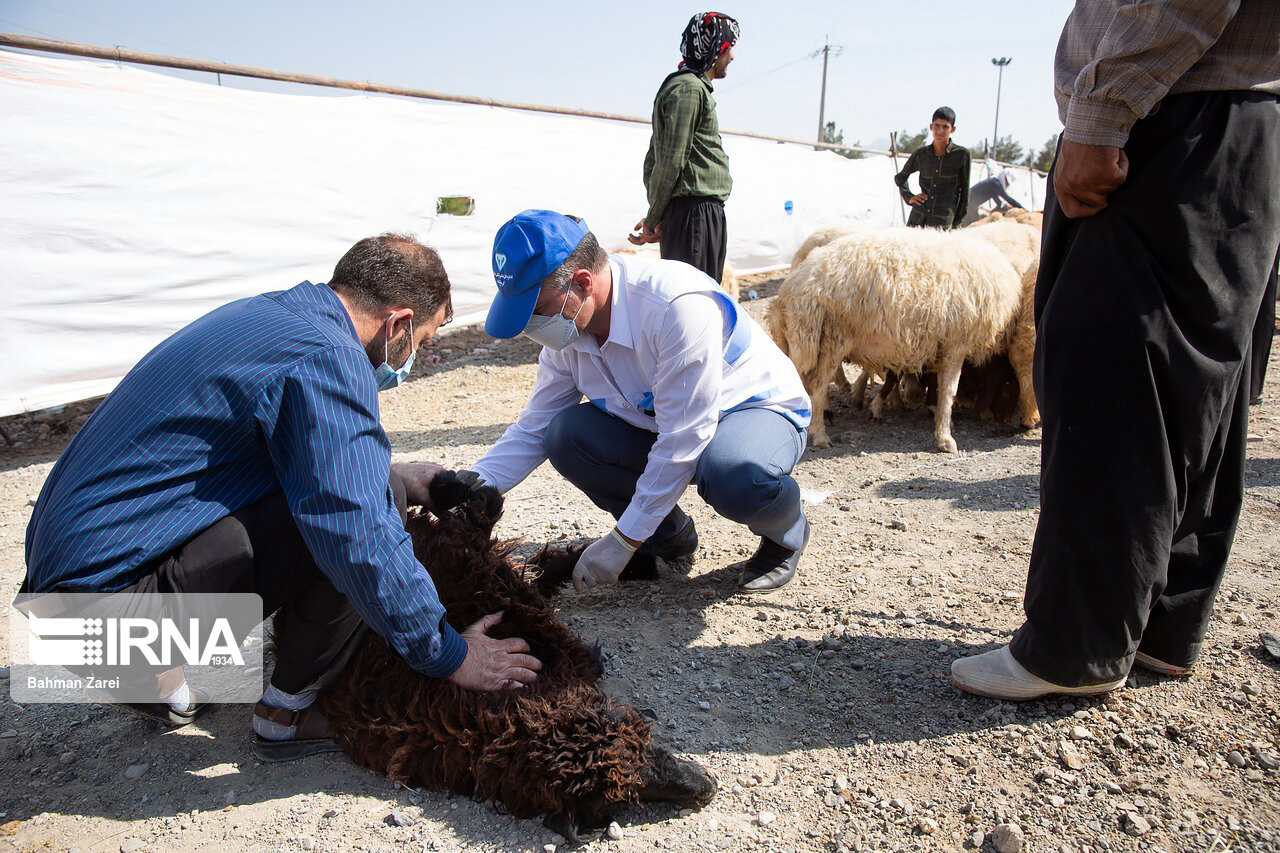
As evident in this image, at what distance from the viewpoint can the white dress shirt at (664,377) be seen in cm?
278

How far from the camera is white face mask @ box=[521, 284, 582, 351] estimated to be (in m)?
2.77

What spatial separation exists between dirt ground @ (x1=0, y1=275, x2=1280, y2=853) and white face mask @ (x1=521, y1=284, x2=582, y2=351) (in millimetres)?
1039

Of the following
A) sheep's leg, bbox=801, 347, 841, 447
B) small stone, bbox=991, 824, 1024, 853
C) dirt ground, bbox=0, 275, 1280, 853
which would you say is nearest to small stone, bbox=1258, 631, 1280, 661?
dirt ground, bbox=0, 275, 1280, 853

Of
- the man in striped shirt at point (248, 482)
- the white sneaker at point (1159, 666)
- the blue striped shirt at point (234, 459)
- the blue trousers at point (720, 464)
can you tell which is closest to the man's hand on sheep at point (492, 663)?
the man in striped shirt at point (248, 482)

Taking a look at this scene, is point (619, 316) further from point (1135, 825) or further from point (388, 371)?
point (1135, 825)

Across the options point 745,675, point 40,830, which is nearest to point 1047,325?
point 745,675

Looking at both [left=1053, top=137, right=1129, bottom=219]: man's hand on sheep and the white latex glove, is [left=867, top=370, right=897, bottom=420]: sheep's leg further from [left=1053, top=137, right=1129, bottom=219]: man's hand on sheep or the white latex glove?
[left=1053, top=137, right=1129, bottom=219]: man's hand on sheep

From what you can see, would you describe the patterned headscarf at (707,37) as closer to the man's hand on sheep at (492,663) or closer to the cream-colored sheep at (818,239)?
the cream-colored sheep at (818,239)

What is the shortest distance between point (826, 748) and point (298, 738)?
59.0 inches

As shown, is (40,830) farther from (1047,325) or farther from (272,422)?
(1047,325)

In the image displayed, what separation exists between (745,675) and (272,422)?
1631mm

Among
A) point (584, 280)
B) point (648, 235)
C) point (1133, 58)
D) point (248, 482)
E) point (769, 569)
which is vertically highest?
point (1133, 58)

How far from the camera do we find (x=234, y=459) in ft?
6.79

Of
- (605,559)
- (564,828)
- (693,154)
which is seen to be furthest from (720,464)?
(693,154)
